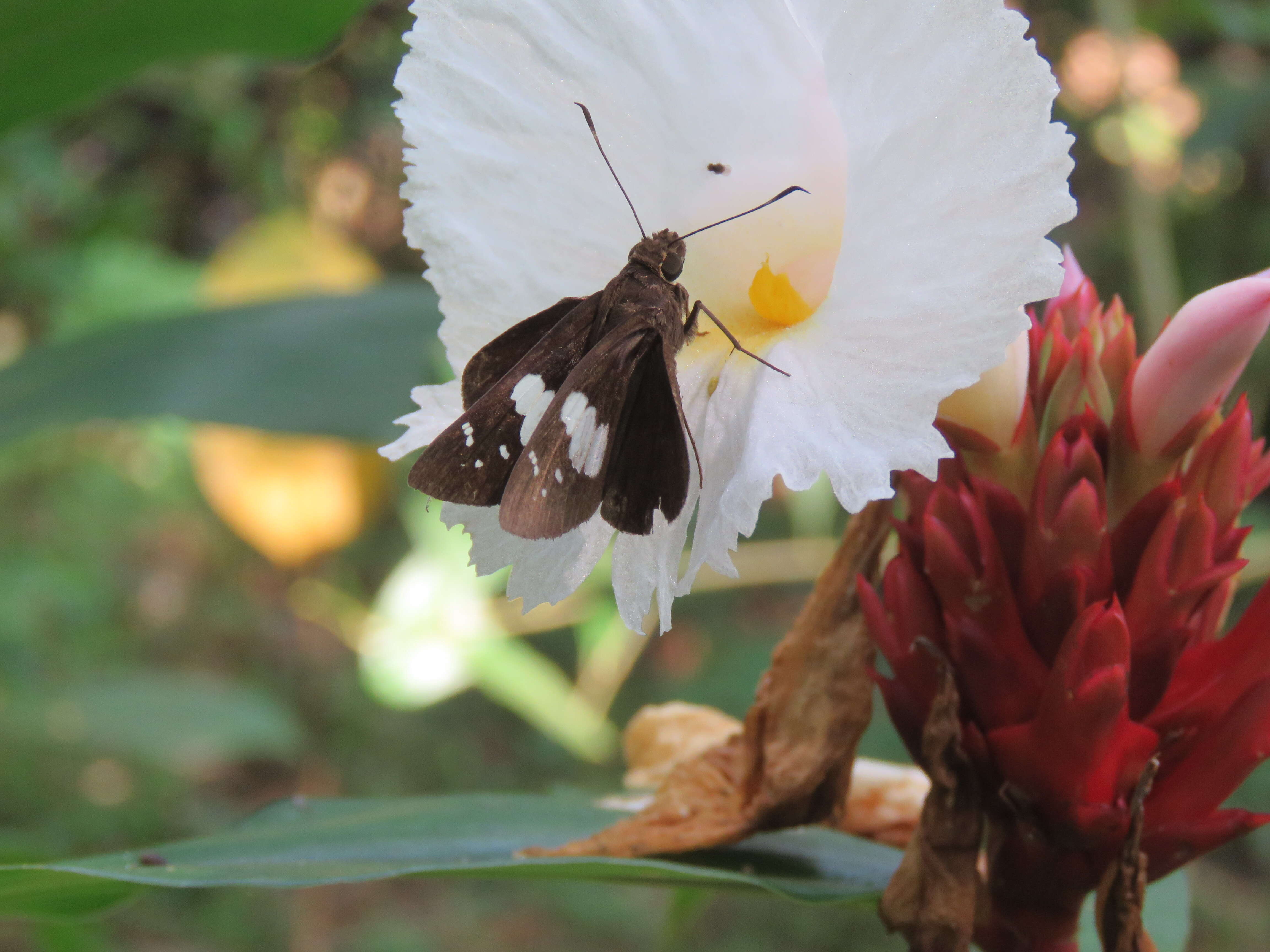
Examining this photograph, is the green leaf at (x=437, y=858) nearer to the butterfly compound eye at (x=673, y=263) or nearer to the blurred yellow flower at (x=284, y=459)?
the butterfly compound eye at (x=673, y=263)

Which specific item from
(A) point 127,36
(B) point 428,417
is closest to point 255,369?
(A) point 127,36

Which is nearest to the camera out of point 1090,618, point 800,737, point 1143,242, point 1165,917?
point 1090,618

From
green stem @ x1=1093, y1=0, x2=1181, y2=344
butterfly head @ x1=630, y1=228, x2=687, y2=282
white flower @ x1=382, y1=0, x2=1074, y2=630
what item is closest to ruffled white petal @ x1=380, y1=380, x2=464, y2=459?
white flower @ x1=382, y1=0, x2=1074, y2=630

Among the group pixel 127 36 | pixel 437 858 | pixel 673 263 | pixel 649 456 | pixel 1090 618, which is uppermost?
pixel 127 36

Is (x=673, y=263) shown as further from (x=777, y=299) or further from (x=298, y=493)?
(x=298, y=493)

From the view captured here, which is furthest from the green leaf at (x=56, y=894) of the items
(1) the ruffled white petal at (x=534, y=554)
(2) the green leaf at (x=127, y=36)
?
(2) the green leaf at (x=127, y=36)

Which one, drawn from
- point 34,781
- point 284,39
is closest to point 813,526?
point 284,39
